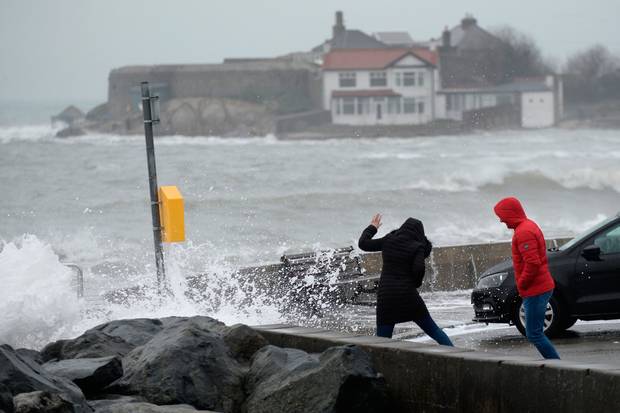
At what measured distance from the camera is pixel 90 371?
8.71 metres

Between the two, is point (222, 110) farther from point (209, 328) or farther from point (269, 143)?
point (209, 328)

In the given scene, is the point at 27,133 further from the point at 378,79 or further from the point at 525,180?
the point at 525,180

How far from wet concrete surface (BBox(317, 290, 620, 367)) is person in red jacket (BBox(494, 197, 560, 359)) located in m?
0.27

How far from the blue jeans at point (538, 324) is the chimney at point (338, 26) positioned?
16413 centimetres

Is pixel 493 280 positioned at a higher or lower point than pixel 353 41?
lower

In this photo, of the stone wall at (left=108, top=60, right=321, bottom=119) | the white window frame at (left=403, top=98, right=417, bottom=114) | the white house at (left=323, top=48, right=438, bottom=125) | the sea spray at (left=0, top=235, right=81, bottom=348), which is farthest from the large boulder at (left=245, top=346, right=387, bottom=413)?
the stone wall at (left=108, top=60, right=321, bottom=119)

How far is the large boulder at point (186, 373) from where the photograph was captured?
8602 mm

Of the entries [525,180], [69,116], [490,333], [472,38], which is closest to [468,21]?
[472,38]

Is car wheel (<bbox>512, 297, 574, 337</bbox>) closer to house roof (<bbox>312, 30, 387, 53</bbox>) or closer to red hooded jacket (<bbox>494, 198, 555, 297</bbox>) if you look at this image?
red hooded jacket (<bbox>494, 198, 555, 297</bbox>)

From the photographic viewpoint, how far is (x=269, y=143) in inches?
4911

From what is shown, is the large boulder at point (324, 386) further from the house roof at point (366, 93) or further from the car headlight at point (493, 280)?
the house roof at point (366, 93)

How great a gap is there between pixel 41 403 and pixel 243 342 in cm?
220

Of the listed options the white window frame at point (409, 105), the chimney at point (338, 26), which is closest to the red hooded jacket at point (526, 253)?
the white window frame at point (409, 105)

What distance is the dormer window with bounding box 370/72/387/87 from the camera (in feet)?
465
